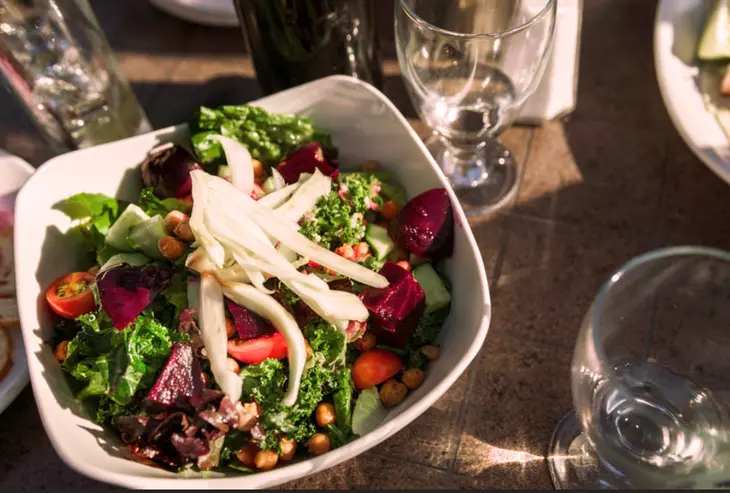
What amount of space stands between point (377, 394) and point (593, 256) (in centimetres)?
40

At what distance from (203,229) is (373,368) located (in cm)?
25

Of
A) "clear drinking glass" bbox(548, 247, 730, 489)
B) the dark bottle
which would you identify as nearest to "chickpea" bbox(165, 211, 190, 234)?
the dark bottle

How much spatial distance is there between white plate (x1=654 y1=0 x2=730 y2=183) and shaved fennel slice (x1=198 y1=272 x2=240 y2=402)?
0.68 metres

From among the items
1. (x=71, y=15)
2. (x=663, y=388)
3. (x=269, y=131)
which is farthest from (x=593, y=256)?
(x=71, y=15)

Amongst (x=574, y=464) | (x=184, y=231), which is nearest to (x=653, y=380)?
(x=574, y=464)

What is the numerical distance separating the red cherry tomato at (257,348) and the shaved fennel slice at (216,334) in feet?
0.05

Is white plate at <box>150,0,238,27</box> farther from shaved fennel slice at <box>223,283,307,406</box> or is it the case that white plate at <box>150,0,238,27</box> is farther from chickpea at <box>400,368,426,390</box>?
chickpea at <box>400,368,426,390</box>

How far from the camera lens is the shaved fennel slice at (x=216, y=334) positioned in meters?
0.70

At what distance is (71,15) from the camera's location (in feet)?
3.47

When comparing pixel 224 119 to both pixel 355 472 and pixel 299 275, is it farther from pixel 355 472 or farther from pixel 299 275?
pixel 355 472

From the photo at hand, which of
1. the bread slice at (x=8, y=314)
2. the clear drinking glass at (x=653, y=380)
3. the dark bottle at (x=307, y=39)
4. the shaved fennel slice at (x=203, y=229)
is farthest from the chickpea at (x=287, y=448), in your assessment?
the dark bottle at (x=307, y=39)

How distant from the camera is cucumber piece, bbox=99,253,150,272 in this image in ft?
2.65

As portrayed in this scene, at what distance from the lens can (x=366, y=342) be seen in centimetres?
79

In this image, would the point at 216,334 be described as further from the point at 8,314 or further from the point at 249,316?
the point at 8,314
